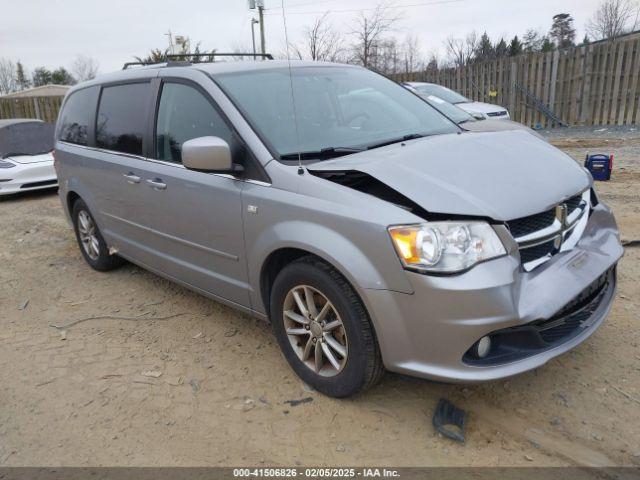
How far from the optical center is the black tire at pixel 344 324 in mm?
2564

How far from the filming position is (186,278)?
3.78 meters

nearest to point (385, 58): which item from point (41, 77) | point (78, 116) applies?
point (78, 116)

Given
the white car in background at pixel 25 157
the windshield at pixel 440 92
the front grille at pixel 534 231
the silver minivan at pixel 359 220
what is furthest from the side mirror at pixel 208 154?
the windshield at pixel 440 92

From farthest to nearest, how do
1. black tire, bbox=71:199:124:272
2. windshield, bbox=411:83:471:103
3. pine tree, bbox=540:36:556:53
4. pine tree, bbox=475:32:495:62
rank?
pine tree, bbox=540:36:556:53 → pine tree, bbox=475:32:495:62 → windshield, bbox=411:83:471:103 → black tire, bbox=71:199:124:272

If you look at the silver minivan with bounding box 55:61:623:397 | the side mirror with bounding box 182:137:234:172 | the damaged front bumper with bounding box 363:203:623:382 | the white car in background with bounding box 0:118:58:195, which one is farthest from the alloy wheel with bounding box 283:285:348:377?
the white car in background with bounding box 0:118:58:195

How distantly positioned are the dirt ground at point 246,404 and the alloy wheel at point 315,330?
0.21 meters

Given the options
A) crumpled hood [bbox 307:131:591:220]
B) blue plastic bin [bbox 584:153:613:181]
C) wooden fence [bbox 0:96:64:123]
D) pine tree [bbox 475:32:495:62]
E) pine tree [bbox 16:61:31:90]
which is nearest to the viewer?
crumpled hood [bbox 307:131:591:220]

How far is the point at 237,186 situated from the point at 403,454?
170 cm

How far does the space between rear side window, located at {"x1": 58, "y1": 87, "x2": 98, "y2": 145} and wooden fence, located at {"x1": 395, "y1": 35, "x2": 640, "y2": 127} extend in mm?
12264

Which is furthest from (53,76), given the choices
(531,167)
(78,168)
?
(531,167)

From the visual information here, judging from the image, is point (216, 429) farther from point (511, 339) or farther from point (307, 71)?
point (307, 71)

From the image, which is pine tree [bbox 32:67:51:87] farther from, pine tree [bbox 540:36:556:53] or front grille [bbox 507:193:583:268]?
front grille [bbox 507:193:583:268]

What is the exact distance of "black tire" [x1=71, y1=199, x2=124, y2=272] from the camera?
16.5 ft

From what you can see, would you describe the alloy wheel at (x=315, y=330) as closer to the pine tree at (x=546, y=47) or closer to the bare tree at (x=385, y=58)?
the bare tree at (x=385, y=58)
